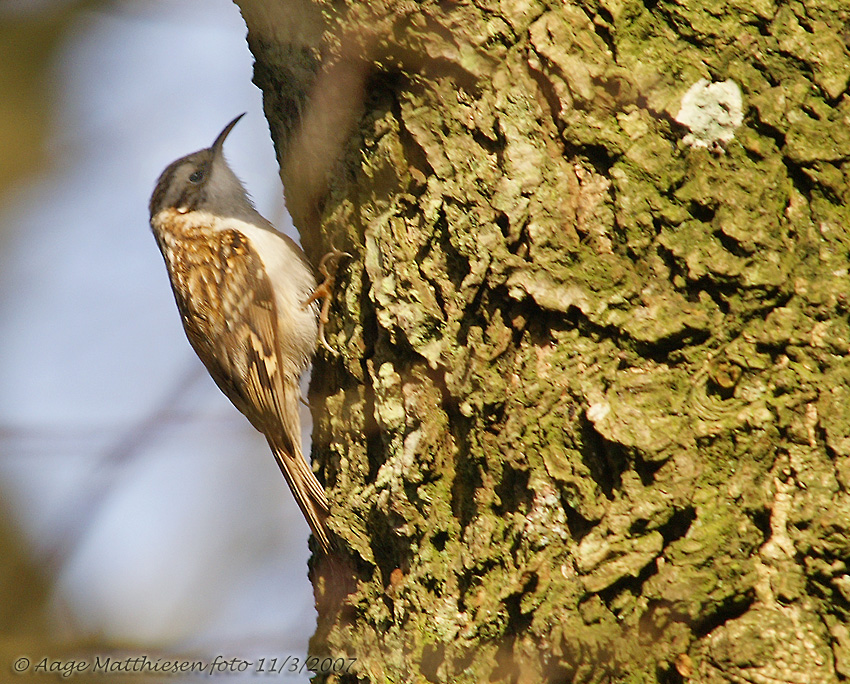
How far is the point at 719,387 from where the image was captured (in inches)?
58.5

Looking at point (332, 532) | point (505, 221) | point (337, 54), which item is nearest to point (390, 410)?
point (332, 532)

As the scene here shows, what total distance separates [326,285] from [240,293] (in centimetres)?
78

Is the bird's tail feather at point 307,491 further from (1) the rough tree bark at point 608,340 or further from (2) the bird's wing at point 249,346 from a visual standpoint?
(1) the rough tree bark at point 608,340

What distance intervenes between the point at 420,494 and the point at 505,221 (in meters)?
0.62

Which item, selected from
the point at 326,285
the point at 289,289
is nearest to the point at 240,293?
the point at 289,289

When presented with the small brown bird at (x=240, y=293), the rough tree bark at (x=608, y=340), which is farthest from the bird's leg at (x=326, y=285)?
the rough tree bark at (x=608, y=340)

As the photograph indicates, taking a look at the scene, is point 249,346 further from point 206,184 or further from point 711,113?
point 711,113

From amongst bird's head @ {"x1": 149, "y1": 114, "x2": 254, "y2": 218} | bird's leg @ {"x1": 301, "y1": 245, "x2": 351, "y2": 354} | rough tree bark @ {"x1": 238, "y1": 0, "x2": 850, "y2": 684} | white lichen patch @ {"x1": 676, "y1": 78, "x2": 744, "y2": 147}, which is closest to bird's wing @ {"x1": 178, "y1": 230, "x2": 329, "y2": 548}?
bird's head @ {"x1": 149, "y1": 114, "x2": 254, "y2": 218}

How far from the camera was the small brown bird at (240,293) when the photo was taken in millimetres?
2771

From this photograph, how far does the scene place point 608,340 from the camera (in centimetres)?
155

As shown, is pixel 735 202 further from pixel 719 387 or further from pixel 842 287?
pixel 719 387

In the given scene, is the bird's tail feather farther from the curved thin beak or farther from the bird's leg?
the curved thin beak

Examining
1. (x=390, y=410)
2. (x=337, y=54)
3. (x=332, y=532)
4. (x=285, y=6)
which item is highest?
(x=285, y=6)

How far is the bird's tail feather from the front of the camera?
221 cm
